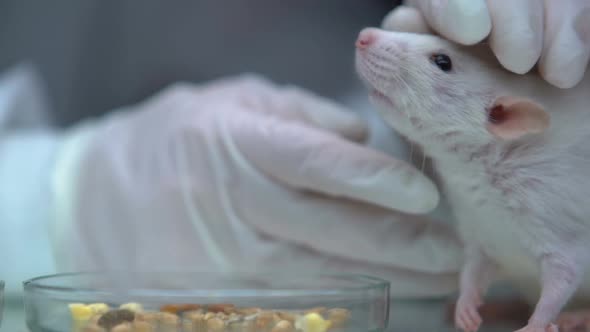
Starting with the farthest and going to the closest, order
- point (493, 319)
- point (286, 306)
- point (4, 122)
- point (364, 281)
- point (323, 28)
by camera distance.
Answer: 1. point (323, 28)
2. point (4, 122)
3. point (493, 319)
4. point (364, 281)
5. point (286, 306)

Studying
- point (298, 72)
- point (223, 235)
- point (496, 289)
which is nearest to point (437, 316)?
point (496, 289)

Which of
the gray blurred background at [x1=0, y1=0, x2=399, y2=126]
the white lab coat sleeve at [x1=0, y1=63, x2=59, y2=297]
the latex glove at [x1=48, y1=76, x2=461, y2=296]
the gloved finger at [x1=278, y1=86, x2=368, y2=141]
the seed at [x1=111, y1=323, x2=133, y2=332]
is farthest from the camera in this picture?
the gray blurred background at [x1=0, y1=0, x2=399, y2=126]

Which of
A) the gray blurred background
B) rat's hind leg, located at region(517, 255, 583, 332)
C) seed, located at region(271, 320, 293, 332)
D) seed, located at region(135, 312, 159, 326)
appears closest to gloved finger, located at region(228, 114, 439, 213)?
rat's hind leg, located at region(517, 255, 583, 332)

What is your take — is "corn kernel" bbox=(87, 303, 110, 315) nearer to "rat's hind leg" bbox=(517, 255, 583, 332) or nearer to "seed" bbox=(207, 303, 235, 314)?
"seed" bbox=(207, 303, 235, 314)

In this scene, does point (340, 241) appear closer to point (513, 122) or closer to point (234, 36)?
point (513, 122)

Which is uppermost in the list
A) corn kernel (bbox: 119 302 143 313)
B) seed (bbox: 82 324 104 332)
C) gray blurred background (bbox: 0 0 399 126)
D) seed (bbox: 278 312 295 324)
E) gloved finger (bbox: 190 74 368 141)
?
gray blurred background (bbox: 0 0 399 126)

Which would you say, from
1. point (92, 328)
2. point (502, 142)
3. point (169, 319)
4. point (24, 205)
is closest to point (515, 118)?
point (502, 142)

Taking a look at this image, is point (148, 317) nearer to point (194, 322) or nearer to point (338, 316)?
point (194, 322)
